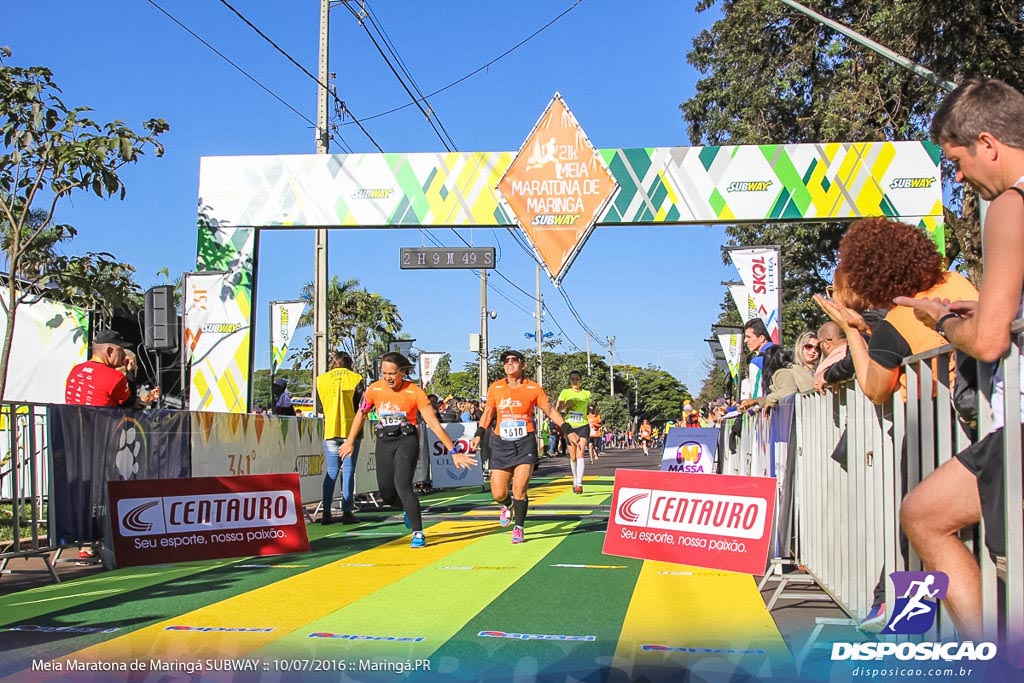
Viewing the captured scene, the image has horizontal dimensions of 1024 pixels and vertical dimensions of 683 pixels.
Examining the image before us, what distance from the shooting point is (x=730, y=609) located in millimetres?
6293

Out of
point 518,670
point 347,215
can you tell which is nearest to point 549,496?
point 347,215

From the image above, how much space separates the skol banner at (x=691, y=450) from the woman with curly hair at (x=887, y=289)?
10406mm

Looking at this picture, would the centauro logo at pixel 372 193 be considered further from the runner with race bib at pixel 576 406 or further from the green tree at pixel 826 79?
the green tree at pixel 826 79

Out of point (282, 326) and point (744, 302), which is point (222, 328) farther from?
point (744, 302)

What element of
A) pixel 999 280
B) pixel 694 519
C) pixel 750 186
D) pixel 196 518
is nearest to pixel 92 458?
pixel 196 518

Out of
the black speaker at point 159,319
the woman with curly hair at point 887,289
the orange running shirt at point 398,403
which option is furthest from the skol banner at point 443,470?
the woman with curly hair at point 887,289

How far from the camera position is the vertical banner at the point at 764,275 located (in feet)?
54.7

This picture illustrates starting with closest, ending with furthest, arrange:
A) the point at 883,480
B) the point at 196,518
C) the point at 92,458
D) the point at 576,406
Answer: the point at 883,480 < the point at 196,518 < the point at 92,458 < the point at 576,406

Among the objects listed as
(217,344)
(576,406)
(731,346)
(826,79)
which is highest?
(826,79)

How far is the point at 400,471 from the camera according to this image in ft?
31.8

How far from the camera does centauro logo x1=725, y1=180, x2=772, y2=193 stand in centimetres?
1466

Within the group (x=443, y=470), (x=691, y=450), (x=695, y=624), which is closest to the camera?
(x=695, y=624)

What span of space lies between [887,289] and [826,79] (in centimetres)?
2315

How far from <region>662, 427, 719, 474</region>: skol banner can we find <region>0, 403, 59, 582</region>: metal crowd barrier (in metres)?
9.07
